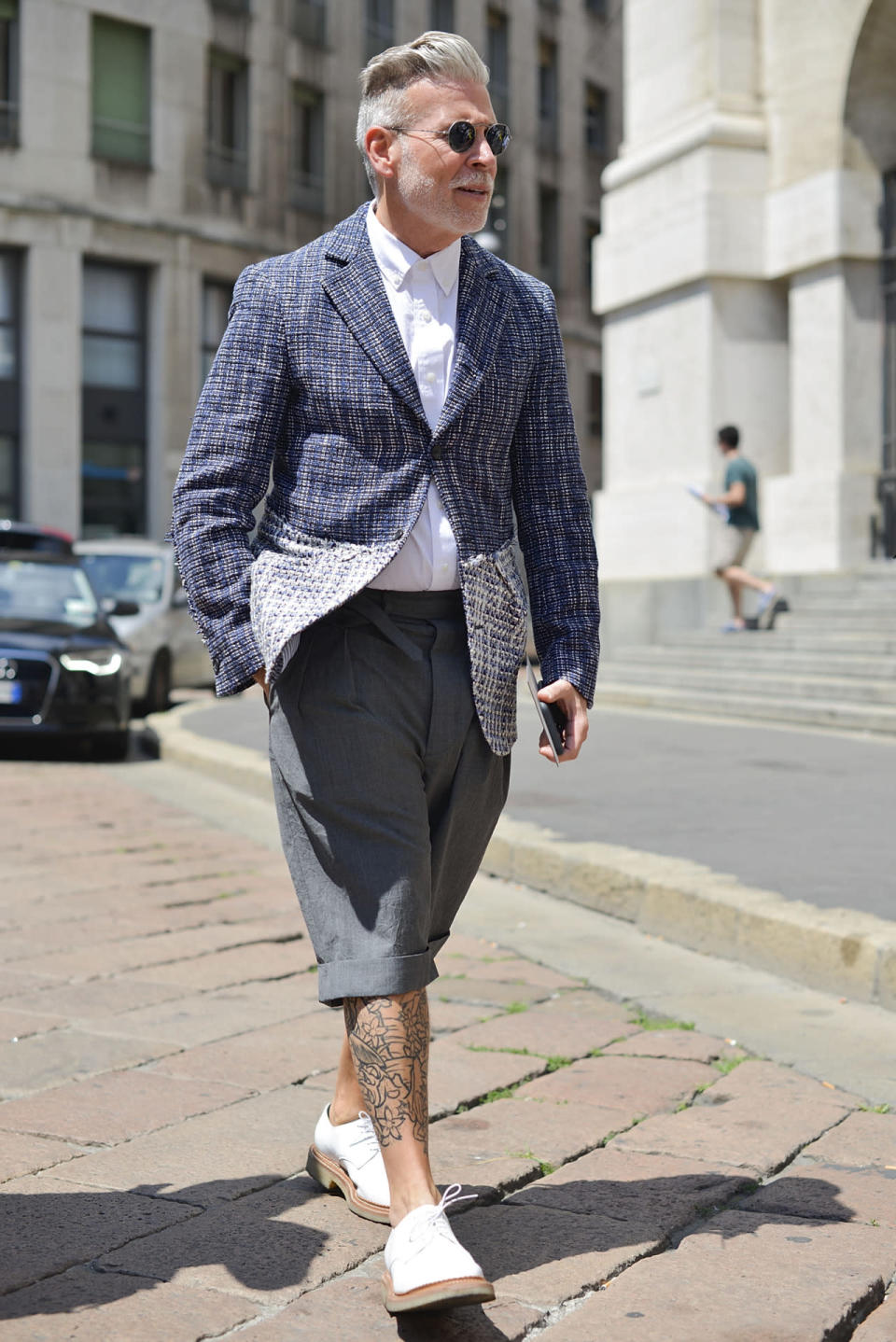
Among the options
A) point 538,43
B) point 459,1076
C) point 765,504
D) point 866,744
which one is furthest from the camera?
point 538,43

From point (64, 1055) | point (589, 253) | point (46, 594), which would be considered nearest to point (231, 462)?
point (64, 1055)

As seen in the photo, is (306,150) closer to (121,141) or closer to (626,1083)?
(121,141)

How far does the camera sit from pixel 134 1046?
12.9ft

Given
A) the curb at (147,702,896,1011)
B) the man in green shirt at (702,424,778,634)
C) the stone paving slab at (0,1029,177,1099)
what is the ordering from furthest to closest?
1. the man in green shirt at (702,424,778,634)
2. the curb at (147,702,896,1011)
3. the stone paving slab at (0,1029,177,1099)

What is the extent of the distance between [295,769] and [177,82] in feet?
98.0

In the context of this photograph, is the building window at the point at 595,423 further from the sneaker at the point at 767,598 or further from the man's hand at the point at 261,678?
the man's hand at the point at 261,678

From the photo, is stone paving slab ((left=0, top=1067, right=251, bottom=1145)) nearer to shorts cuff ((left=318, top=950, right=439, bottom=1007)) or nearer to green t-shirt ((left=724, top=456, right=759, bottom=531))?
shorts cuff ((left=318, top=950, right=439, bottom=1007))

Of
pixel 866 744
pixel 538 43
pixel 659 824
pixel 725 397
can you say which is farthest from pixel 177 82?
pixel 659 824

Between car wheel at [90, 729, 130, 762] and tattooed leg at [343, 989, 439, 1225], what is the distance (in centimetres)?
862

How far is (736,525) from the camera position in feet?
42.8

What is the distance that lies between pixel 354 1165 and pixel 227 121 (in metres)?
31.0

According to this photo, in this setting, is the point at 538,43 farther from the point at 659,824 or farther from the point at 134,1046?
the point at 134,1046

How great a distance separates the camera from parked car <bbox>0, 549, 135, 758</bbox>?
10.5m

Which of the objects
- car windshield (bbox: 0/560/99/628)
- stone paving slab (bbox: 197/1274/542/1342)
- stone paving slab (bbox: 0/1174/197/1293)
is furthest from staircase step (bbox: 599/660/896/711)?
stone paving slab (bbox: 197/1274/542/1342)
